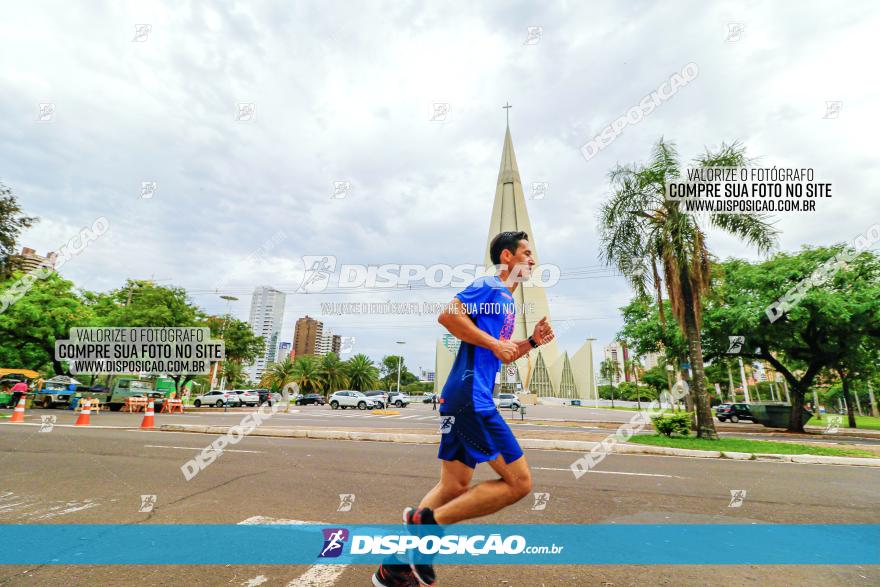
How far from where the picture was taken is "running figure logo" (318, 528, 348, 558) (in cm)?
297

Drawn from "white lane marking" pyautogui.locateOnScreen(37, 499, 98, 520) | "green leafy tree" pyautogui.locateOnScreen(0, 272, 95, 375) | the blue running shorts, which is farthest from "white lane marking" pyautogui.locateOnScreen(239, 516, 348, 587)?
"green leafy tree" pyautogui.locateOnScreen(0, 272, 95, 375)

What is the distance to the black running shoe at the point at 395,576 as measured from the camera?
2.12 m

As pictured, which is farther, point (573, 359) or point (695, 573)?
point (573, 359)

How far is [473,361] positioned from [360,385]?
5779 cm

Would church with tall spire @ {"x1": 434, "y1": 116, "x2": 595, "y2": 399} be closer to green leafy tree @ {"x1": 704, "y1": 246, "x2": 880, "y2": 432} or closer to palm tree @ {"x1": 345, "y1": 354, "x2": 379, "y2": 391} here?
palm tree @ {"x1": 345, "y1": 354, "x2": 379, "y2": 391}

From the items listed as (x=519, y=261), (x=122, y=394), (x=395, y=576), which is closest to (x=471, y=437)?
(x=395, y=576)

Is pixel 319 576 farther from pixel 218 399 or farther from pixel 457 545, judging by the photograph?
pixel 218 399

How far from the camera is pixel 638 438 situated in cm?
1225

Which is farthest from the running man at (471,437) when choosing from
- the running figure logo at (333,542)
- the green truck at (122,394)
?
the green truck at (122,394)

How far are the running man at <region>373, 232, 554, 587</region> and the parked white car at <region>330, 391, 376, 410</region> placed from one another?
113 ft

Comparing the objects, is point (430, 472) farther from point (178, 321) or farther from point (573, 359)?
point (573, 359)

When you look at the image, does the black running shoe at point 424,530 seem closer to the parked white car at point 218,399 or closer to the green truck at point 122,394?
the green truck at point 122,394

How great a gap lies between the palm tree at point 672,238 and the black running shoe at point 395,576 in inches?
493

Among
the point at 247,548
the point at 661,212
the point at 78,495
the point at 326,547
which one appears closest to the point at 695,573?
the point at 326,547
